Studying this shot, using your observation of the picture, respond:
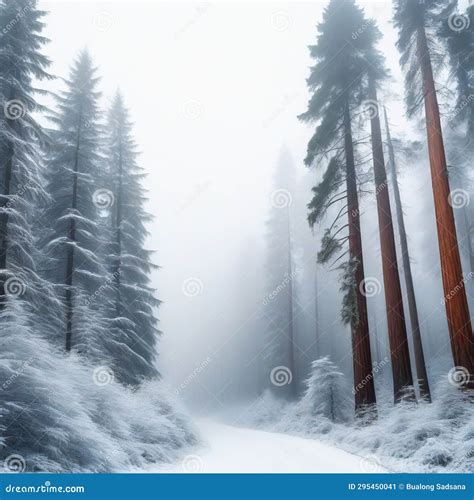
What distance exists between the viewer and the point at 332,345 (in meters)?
33.2

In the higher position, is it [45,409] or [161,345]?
[161,345]

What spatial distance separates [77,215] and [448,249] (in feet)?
42.4

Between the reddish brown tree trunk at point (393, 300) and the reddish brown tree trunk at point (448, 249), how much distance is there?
180cm

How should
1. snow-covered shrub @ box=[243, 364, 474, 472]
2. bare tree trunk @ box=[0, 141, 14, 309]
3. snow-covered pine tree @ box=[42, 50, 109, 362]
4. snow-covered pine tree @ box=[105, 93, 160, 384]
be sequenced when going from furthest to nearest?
snow-covered pine tree @ box=[105, 93, 160, 384]
snow-covered pine tree @ box=[42, 50, 109, 362]
bare tree trunk @ box=[0, 141, 14, 309]
snow-covered shrub @ box=[243, 364, 474, 472]

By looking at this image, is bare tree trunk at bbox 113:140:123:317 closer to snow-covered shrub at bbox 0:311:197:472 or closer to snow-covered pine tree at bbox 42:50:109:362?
snow-covered pine tree at bbox 42:50:109:362

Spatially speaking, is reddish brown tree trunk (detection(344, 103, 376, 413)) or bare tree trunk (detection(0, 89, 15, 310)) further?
reddish brown tree trunk (detection(344, 103, 376, 413))

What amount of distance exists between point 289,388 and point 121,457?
21310 millimetres

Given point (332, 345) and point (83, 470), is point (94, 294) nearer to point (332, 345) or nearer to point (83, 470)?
point (83, 470)

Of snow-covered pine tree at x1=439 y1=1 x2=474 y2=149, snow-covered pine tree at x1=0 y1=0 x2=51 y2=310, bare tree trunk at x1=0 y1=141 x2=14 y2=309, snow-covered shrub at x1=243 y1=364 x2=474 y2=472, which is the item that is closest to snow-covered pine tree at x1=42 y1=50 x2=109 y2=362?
snow-covered pine tree at x1=0 y1=0 x2=51 y2=310

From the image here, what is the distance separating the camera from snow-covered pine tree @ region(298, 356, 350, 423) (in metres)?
15.3

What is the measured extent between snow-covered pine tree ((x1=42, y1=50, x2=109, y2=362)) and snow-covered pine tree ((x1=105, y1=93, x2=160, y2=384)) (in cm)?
108

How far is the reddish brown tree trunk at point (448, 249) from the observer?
27.7 feet

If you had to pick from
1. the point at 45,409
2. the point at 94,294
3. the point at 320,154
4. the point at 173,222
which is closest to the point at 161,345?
the point at 173,222

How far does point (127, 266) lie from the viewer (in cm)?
1869
